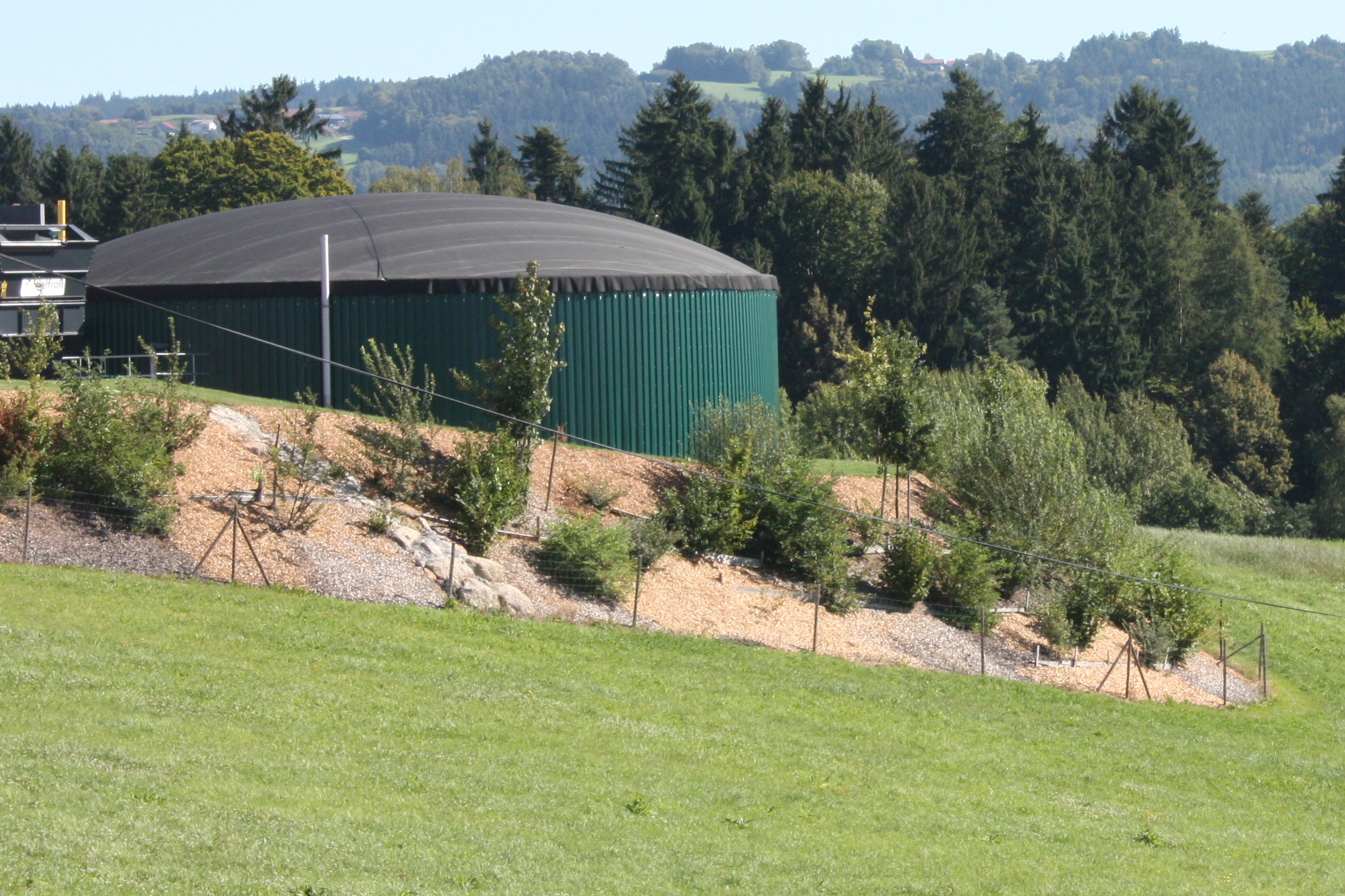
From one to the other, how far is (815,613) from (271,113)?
A: 7549 centimetres

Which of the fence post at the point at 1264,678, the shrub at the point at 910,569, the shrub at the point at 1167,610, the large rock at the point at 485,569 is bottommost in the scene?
the fence post at the point at 1264,678

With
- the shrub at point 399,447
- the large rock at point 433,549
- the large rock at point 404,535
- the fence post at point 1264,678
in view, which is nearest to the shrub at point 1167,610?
the fence post at point 1264,678

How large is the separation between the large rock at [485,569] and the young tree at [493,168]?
182 feet

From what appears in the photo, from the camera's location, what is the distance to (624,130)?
263 feet

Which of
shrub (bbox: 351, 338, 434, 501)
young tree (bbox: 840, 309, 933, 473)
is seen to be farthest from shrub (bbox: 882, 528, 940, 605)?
shrub (bbox: 351, 338, 434, 501)

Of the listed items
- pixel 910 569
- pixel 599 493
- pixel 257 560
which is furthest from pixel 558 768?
pixel 910 569

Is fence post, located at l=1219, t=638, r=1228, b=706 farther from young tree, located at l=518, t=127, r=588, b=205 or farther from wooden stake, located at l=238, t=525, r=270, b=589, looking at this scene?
young tree, located at l=518, t=127, r=588, b=205

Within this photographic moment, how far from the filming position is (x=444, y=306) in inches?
A: 1104

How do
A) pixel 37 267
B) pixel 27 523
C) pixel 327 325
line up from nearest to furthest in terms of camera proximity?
pixel 27 523 → pixel 37 267 → pixel 327 325

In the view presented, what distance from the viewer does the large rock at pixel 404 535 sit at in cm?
2088

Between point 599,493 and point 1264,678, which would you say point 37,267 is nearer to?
point 599,493

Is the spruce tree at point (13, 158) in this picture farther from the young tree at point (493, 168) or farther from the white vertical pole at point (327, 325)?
the white vertical pole at point (327, 325)

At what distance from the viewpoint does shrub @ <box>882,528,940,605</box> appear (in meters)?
24.5

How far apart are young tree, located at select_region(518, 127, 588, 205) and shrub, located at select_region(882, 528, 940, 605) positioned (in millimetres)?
56168
